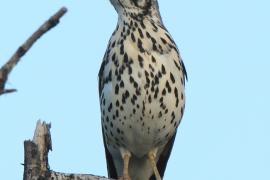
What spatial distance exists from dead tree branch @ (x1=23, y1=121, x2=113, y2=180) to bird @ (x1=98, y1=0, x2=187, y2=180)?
72.9 inches

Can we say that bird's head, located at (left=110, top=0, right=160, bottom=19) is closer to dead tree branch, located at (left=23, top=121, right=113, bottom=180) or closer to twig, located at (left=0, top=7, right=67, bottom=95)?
dead tree branch, located at (left=23, top=121, right=113, bottom=180)

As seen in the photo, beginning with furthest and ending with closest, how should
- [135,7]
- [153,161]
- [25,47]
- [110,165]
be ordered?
[110,165] → [153,161] → [135,7] → [25,47]

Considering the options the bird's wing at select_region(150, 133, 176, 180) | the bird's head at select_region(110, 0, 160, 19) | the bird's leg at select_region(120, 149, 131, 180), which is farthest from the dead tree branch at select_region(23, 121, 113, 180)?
the bird's wing at select_region(150, 133, 176, 180)

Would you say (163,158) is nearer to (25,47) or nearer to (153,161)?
(153,161)

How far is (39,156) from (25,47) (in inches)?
104

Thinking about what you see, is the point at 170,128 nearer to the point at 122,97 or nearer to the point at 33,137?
the point at 122,97

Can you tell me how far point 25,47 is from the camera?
4.81ft

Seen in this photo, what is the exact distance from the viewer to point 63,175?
4.47 m

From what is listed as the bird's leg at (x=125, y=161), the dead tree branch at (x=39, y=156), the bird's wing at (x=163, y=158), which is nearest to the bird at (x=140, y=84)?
the bird's leg at (x=125, y=161)

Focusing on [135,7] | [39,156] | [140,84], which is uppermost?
[135,7]

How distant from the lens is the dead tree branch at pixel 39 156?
12.9 feet

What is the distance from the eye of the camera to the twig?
1450 mm

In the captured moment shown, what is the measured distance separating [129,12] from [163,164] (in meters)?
2.06

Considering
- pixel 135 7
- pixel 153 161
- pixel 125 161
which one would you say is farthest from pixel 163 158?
pixel 135 7
